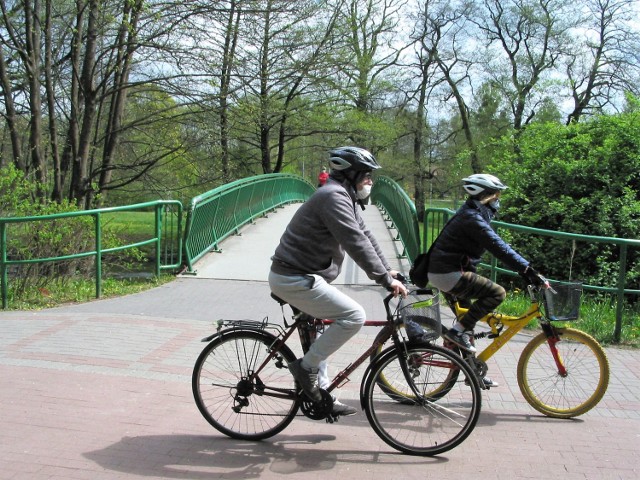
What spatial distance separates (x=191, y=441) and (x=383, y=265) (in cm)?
159

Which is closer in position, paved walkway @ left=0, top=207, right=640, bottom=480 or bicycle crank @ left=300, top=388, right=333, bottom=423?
paved walkway @ left=0, top=207, right=640, bottom=480

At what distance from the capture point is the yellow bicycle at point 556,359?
168 inches

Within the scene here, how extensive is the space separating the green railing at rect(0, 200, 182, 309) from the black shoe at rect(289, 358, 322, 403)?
4.83m

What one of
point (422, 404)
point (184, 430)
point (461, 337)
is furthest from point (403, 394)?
point (184, 430)

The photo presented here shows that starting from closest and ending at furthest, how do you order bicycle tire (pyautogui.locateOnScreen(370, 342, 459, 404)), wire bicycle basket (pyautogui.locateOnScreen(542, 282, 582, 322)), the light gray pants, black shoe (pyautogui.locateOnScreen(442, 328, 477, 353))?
1. the light gray pants
2. bicycle tire (pyautogui.locateOnScreen(370, 342, 459, 404))
3. wire bicycle basket (pyautogui.locateOnScreen(542, 282, 582, 322))
4. black shoe (pyautogui.locateOnScreen(442, 328, 477, 353))

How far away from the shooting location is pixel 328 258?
3.76m

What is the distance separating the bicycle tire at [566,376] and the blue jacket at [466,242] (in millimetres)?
602

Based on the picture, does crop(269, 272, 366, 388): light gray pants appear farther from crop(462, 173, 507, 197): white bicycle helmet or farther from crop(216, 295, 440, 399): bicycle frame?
crop(462, 173, 507, 197): white bicycle helmet

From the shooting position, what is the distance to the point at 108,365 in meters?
5.34

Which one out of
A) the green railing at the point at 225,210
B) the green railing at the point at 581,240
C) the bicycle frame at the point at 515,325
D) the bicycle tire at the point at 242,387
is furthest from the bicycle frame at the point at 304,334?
the green railing at the point at 225,210

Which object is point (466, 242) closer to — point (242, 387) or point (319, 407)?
point (319, 407)

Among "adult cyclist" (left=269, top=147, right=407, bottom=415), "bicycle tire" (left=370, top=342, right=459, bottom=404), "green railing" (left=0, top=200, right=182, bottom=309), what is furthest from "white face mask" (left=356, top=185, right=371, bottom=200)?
"green railing" (left=0, top=200, right=182, bottom=309)

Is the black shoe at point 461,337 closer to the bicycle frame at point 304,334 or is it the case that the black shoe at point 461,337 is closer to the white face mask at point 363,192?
the bicycle frame at point 304,334

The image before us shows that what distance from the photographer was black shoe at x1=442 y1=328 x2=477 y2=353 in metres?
4.34
